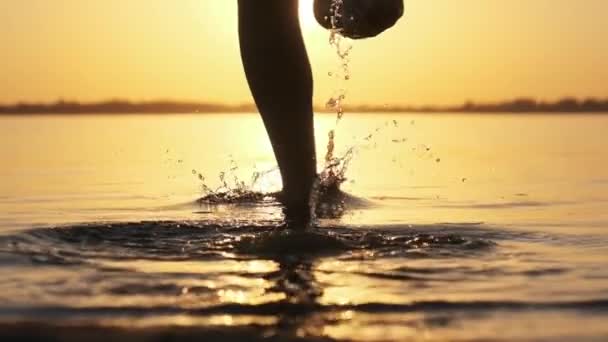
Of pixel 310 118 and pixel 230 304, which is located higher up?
pixel 310 118

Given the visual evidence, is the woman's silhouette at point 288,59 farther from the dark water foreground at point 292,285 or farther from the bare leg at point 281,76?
the dark water foreground at point 292,285

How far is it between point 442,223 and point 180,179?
411cm

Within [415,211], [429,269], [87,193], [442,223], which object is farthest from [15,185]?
[429,269]

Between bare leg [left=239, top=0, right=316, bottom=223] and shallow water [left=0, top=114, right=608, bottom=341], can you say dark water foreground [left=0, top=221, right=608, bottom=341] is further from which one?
bare leg [left=239, top=0, right=316, bottom=223]

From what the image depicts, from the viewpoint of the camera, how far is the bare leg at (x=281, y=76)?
3260mm

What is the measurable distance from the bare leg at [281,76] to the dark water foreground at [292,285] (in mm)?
300

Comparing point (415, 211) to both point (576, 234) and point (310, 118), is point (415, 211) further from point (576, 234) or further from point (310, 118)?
point (310, 118)

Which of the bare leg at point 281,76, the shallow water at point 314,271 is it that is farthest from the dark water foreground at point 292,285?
the bare leg at point 281,76

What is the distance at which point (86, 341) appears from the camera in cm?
206

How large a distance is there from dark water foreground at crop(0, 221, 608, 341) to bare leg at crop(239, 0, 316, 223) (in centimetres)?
30

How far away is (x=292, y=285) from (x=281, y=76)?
0.87 m

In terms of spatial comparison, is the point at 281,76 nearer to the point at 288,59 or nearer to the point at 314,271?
the point at 288,59

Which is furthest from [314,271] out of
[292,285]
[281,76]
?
[281,76]

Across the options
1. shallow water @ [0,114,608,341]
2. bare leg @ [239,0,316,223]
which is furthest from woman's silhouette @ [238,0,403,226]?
shallow water @ [0,114,608,341]
